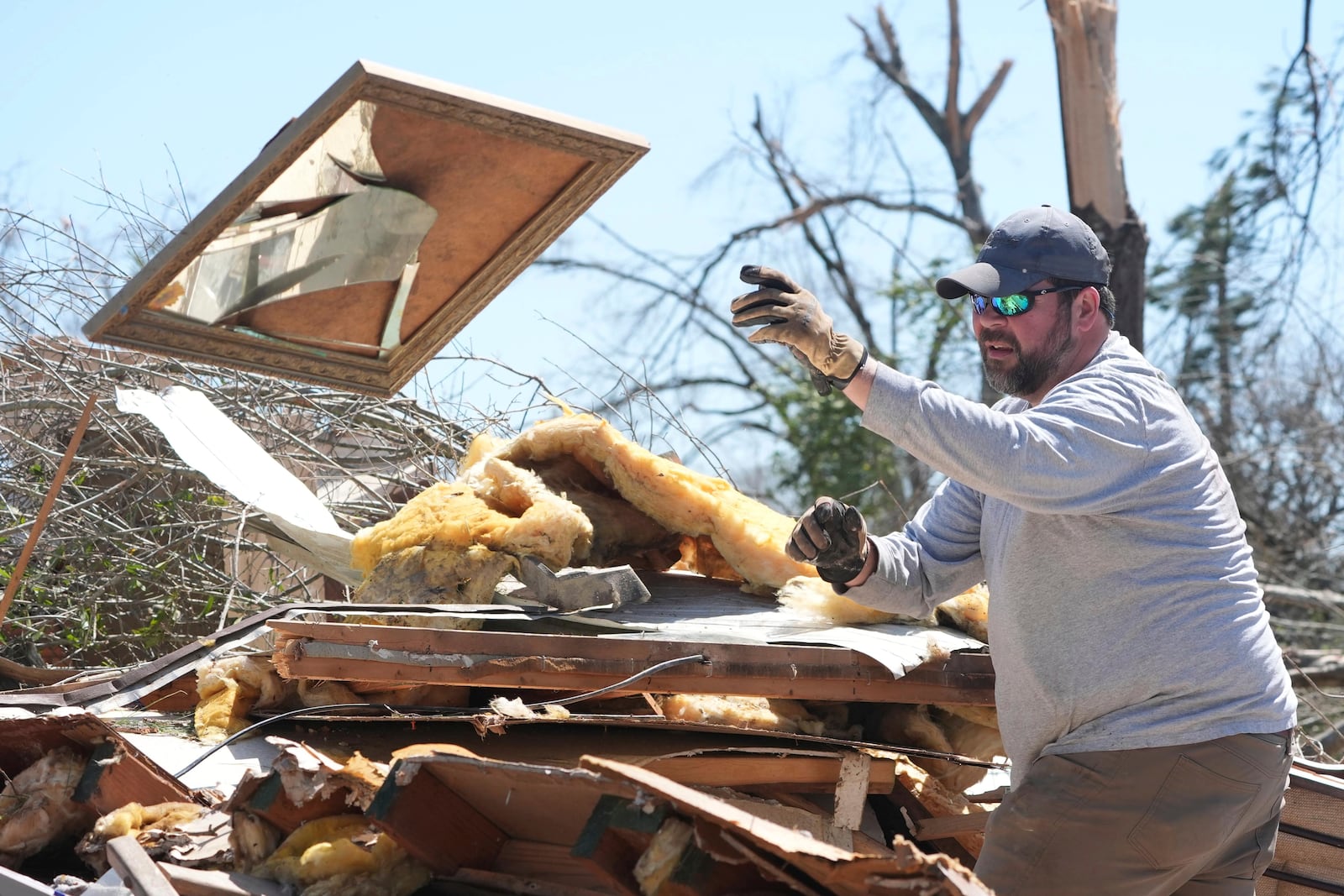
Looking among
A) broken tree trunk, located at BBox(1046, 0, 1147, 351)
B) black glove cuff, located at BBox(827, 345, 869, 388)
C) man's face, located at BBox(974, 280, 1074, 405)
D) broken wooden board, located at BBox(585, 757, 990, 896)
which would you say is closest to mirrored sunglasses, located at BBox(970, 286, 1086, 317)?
man's face, located at BBox(974, 280, 1074, 405)

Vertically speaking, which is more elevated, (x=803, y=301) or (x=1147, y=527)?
(x=803, y=301)

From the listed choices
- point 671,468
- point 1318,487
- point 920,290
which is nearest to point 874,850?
point 671,468

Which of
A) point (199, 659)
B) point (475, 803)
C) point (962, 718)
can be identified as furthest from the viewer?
point (199, 659)

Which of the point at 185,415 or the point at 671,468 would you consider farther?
the point at 185,415

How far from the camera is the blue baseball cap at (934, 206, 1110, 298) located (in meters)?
2.93

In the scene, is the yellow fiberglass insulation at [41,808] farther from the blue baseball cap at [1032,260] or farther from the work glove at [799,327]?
the blue baseball cap at [1032,260]

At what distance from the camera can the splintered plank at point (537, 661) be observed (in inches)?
121

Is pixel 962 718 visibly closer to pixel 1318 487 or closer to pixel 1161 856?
pixel 1161 856

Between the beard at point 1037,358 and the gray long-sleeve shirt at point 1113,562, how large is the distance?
0.15 m

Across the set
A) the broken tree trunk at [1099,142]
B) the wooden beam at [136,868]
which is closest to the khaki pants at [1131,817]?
the wooden beam at [136,868]

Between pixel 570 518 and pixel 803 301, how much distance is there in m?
Answer: 1.17

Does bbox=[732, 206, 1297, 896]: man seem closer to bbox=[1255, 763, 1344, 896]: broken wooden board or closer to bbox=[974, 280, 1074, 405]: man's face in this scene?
→ bbox=[974, 280, 1074, 405]: man's face

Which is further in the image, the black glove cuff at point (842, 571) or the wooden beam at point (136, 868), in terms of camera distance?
the black glove cuff at point (842, 571)

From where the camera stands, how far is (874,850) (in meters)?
2.85
